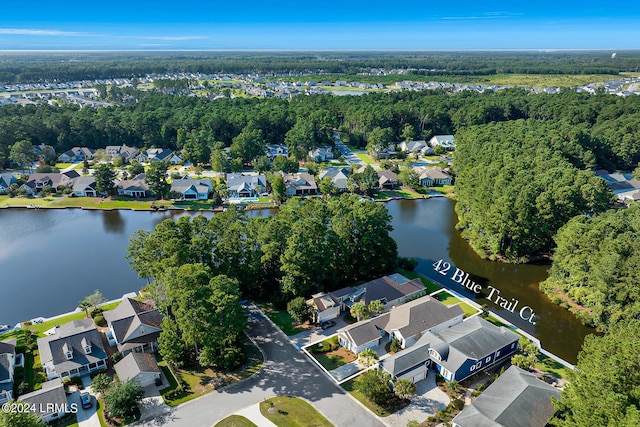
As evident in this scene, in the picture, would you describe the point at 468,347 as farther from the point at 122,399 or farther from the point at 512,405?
the point at 122,399

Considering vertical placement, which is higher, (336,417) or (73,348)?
(73,348)

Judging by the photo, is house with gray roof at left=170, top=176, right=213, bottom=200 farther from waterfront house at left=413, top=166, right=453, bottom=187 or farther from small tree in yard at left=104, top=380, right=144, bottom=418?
small tree in yard at left=104, top=380, right=144, bottom=418

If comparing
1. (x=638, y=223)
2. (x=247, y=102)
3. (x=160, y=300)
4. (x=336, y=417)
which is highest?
(x=247, y=102)

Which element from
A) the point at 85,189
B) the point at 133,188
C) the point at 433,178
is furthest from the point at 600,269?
the point at 85,189

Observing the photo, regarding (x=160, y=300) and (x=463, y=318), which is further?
(x=463, y=318)

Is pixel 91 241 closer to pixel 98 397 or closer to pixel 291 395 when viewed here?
pixel 98 397

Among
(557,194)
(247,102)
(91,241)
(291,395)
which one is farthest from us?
(247,102)

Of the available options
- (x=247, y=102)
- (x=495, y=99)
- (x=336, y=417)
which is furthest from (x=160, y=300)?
(x=495, y=99)
